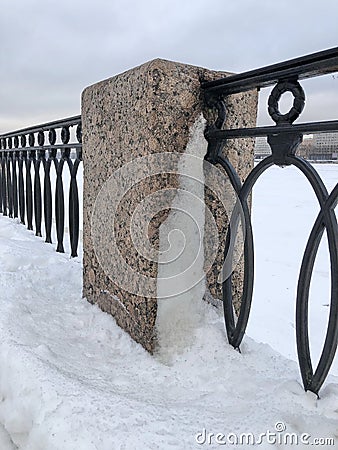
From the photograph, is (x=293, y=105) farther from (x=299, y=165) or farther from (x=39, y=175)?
(x=39, y=175)

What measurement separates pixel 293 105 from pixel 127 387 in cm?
71

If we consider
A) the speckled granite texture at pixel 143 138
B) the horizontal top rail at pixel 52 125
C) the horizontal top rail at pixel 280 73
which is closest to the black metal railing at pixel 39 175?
the horizontal top rail at pixel 52 125

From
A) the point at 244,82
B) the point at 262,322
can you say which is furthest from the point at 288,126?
the point at 262,322

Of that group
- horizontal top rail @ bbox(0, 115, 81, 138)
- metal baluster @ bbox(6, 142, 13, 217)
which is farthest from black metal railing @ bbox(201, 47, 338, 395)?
metal baluster @ bbox(6, 142, 13, 217)

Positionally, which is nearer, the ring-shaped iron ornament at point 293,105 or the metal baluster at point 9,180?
the ring-shaped iron ornament at point 293,105

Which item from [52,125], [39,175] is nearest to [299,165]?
[52,125]

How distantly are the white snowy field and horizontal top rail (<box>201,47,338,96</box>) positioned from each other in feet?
1.90

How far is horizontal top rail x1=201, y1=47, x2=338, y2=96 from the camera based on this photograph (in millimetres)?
797

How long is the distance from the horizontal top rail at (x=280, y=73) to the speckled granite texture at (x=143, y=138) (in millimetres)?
99

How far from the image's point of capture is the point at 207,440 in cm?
78

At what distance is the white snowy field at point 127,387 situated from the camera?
78 cm

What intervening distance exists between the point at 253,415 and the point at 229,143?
69cm
